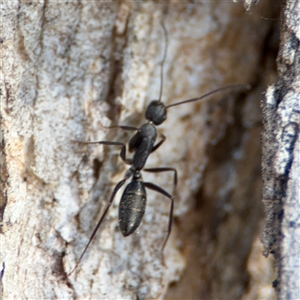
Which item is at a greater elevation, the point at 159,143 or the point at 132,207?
the point at 159,143

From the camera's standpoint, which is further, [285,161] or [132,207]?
[132,207]

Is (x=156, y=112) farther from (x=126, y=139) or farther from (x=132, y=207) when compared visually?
(x=132, y=207)

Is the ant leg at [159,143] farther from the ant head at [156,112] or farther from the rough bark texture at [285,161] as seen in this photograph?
the rough bark texture at [285,161]

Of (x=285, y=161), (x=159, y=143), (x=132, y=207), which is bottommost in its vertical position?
(x=132, y=207)

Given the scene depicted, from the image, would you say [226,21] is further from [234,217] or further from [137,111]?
[234,217]

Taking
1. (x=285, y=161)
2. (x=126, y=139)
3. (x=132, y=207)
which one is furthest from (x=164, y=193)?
(x=285, y=161)

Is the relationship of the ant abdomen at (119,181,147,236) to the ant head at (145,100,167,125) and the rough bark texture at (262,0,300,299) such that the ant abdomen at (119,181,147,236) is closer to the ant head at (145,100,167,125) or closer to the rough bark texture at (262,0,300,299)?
the ant head at (145,100,167,125)

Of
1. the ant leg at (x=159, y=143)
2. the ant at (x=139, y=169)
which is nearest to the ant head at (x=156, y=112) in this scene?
the ant at (x=139, y=169)
